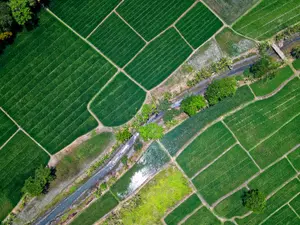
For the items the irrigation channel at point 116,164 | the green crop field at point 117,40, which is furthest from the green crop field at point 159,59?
the irrigation channel at point 116,164

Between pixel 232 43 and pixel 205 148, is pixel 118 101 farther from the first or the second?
pixel 232 43

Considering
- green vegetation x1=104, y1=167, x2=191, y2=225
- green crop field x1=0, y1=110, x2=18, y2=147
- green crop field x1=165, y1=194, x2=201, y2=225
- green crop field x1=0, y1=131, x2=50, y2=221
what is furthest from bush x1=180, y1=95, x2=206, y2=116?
green crop field x1=0, y1=110, x2=18, y2=147

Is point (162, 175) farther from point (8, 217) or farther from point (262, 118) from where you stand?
point (8, 217)

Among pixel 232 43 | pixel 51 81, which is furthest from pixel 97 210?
pixel 232 43

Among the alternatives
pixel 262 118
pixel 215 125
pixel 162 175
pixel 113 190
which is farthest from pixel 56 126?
pixel 262 118

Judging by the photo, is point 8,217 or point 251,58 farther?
point 251,58

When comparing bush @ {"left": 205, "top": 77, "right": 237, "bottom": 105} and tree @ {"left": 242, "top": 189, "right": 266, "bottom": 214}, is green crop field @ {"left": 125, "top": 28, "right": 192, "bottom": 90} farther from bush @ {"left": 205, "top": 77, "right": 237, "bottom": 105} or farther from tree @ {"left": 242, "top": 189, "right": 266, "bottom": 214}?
tree @ {"left": 242, "top": 189, "right": 266, "bottom": 214}

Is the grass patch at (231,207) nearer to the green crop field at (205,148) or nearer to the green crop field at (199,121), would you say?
the green crop field at (205,148)
